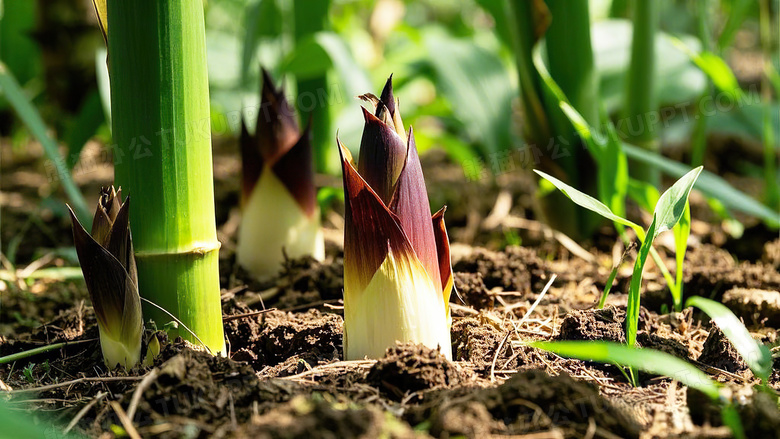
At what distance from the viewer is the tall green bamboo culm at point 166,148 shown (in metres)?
0.83

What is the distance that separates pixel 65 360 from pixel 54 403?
0.44ft

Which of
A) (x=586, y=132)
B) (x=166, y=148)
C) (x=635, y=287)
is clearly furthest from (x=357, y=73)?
(x=635, y=287)

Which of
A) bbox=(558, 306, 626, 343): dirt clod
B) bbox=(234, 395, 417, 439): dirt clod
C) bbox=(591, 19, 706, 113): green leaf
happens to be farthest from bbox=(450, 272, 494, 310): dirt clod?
bbox=(591, 19, 706, 113): green leaf

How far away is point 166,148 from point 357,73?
2.66 ft

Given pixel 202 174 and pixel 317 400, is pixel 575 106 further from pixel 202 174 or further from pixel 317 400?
pixel 317 400

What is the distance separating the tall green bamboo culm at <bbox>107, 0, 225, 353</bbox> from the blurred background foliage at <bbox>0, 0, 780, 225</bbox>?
2.23ft

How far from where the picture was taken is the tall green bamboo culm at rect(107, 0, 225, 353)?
0.83 meters

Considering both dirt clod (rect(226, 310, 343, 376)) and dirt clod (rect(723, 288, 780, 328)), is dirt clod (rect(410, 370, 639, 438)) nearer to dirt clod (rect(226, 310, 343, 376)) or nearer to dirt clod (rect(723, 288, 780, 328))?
dirt clod (rect(226, 310, 343, 376))

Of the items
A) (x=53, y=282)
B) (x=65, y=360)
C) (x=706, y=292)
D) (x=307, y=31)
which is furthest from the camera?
(x=307, y=31)

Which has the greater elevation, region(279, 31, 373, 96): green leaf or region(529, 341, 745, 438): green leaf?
region(279, 31, 373, 96): green leaf

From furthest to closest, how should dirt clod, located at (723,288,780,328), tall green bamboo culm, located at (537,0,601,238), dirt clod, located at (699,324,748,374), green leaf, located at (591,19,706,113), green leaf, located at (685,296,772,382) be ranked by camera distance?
green leaf, located at (591,19,706,113)
tall green bamboo culm, located at (537,0,601,238)
dirt clod, located at (723,288,780,328)
dirt clod, located at (699,324,748,374)
green leaf, located at (685,296,772,382)

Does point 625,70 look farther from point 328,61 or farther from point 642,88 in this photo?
point 328,61

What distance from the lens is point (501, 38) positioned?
1.99m

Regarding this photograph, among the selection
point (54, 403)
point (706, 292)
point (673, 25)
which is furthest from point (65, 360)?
point (673, 25)
